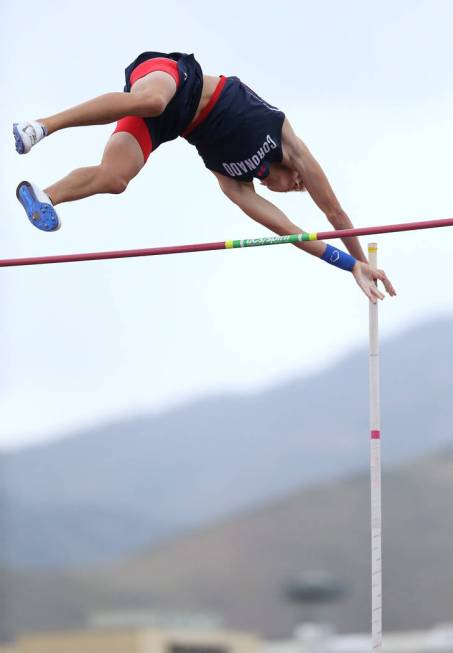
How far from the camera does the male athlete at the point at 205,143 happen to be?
6.09 meters

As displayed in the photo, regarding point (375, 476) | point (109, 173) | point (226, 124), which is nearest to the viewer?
point (375, 476)

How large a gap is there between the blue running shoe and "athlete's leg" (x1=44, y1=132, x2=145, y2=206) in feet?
0.72

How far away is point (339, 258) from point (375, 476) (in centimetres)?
101

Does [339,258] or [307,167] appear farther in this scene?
[307,167]

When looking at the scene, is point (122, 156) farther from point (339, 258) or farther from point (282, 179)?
point (339, 258)

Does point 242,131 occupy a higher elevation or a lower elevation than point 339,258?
higher

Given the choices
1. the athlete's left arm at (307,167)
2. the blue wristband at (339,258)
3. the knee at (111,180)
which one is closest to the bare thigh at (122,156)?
the knee at (111,180)

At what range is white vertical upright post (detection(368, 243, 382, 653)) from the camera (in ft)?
20.5

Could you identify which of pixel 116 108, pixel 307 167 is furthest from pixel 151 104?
pixel 307 167

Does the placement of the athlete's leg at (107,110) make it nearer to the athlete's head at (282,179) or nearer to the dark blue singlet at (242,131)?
the dark blue singlet at (242,131)

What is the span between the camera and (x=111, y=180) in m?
6.42

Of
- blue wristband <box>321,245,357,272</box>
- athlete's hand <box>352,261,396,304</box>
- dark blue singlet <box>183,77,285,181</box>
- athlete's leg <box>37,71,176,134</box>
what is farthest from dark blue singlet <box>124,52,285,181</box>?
athlete's hand <box>352,261,396,304</box>

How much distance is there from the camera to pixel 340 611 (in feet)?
116

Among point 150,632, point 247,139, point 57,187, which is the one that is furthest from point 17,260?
point 150,632
